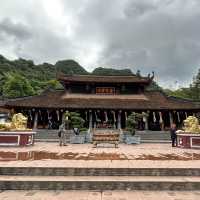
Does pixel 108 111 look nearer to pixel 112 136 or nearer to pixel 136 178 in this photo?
pixel 112 136

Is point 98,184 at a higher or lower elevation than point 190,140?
lower

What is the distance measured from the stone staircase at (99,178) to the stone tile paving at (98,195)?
24cm

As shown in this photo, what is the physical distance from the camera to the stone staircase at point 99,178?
20.1 feet

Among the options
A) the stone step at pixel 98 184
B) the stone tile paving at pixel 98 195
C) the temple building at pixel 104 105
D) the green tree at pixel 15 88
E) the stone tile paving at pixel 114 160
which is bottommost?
the stone tile paving at pixel 98 195

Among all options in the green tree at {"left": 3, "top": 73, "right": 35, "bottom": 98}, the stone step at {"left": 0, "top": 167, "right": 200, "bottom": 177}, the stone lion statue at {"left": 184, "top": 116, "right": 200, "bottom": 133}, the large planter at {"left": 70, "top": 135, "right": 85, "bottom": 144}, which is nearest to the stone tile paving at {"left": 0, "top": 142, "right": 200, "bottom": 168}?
the stone step at {"left": 0, "top": 167, "right": 200, "bottom": 177}

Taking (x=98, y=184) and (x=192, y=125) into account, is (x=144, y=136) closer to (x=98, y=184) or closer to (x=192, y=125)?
(x=192, y=125)

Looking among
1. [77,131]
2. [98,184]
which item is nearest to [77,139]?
[77,131]

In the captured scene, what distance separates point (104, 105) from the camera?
23359 millimetres

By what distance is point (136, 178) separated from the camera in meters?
6.57

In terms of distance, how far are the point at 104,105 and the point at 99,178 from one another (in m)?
16.9

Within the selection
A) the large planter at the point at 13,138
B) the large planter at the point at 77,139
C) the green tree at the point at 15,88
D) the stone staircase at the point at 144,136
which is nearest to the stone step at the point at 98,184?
the large planter at the point at 13,138

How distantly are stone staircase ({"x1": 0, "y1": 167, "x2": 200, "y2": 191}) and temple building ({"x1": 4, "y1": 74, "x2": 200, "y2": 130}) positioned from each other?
15703mm

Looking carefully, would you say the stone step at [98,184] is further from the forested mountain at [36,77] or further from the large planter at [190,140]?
the forested mountain at [36,77]

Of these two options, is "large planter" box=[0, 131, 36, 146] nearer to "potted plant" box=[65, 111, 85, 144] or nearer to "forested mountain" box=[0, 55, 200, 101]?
"potted plant" box=[65, 111, 85, 144]
